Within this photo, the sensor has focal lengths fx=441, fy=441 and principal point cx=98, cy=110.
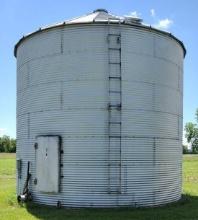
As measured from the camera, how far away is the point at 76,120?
567 inches

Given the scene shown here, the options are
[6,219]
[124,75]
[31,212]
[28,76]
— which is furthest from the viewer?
[28,76]

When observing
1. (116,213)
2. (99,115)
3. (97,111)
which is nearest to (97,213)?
(116,213)

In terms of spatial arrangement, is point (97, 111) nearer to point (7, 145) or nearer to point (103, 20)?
point (103, 20)

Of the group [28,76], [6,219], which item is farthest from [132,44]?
[6,219]

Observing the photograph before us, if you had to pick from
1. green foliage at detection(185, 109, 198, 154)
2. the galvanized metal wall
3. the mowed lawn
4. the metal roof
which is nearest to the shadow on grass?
the mowed lawn

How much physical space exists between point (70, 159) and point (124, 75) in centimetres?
328

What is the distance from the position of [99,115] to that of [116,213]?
3.15 meters

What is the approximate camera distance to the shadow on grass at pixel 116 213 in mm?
12797

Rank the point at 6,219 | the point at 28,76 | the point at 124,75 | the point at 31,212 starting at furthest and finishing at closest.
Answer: the point at 28,76 → the point at 124,75 → the point at 31,212 → the point at 6,219

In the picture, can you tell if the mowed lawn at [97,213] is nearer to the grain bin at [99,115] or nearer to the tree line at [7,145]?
the grain bin at [99,115]

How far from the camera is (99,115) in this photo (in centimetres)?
1428

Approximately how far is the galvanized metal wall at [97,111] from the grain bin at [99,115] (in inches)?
1.3

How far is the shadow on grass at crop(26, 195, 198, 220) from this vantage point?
504 inches

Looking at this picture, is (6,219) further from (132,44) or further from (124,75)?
(132,44)
